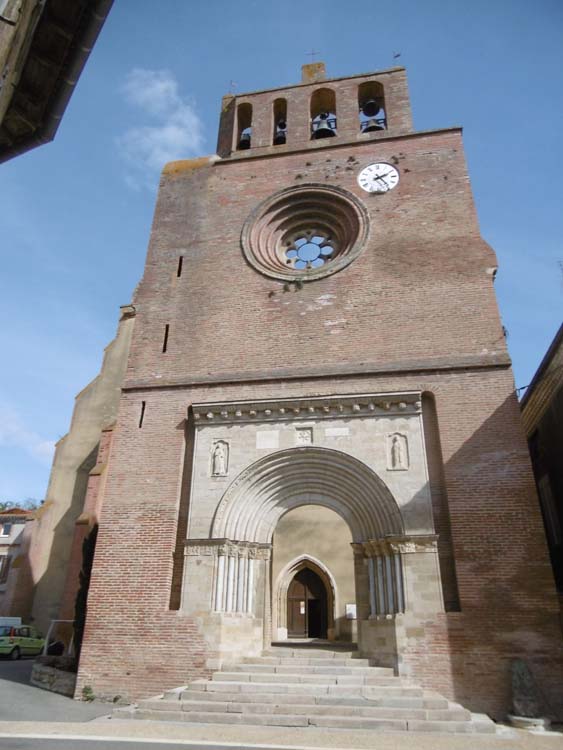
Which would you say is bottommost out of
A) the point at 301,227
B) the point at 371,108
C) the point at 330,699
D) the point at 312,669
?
the point at 330,699

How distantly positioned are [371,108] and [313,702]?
639 inches

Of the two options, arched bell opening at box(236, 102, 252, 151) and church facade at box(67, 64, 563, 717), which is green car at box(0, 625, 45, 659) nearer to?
church facade at box(67, 64, 563, 717)

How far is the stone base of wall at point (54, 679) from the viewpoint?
10.5 meters

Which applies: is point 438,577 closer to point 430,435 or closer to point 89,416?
point 430,435

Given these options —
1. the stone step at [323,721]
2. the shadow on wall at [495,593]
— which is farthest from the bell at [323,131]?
the stone step at [323,721]

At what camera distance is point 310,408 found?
11.4 meters

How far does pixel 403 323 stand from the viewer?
12234 mm

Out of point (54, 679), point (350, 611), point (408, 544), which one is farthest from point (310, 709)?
point (350, 611)

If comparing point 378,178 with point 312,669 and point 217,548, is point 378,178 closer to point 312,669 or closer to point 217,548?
point 217,548

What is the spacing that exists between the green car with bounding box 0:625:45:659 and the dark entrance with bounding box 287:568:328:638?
29.6 ft

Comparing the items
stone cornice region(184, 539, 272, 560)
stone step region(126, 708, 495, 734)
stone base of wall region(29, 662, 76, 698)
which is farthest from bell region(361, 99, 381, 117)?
stone base of wall region(29, 662, 76, 698)

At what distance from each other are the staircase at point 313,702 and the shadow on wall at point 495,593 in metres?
0.62

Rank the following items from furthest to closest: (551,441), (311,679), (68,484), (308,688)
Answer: (68,484) → (551,441) → (311,679) → (308,688)

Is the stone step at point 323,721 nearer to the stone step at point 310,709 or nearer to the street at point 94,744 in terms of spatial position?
the stone step at point 310,709
